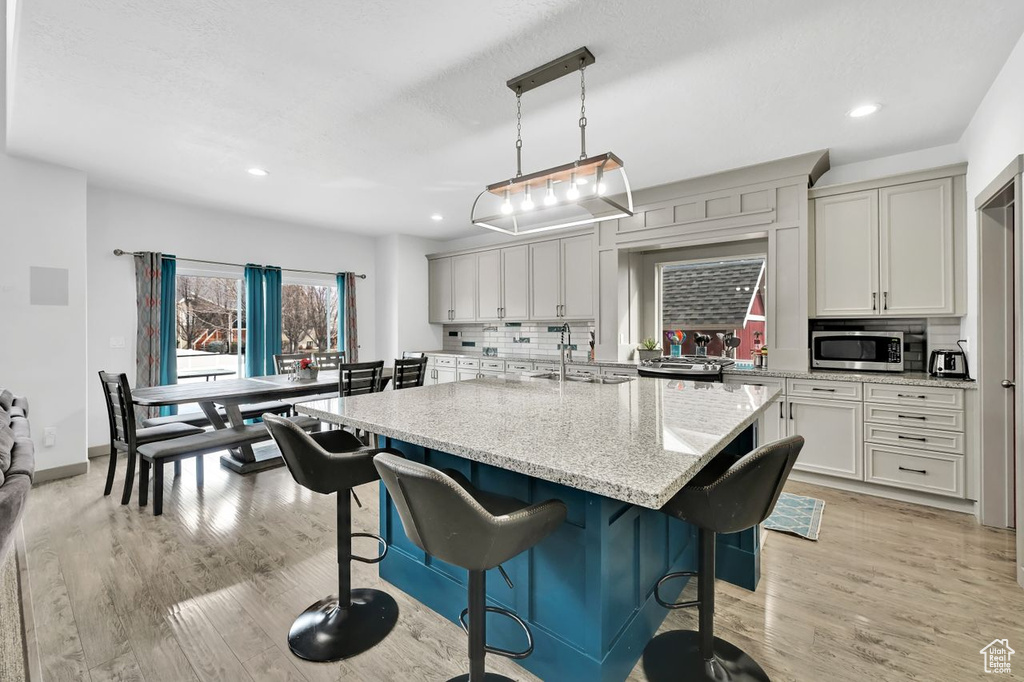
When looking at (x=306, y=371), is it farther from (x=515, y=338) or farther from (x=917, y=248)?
(x=917, y=248)

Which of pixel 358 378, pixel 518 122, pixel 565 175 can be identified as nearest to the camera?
pixel 565 175

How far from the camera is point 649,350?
474 centimetres

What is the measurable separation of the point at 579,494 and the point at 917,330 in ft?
11.9

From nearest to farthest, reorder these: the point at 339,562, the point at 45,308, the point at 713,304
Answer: the point at 339,562
the point at 45,308
the point at 713,304

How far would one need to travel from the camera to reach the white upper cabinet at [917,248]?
125 inches

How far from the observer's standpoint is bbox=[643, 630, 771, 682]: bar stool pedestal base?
157 centimetres

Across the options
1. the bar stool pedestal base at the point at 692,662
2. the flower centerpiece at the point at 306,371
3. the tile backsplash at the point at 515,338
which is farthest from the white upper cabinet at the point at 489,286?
the bar stool pedestal base at the point at 692,662

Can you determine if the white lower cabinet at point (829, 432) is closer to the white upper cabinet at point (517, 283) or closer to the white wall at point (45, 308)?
the white upper cabinet at point (517, 283)

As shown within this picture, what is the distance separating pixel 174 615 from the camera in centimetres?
193

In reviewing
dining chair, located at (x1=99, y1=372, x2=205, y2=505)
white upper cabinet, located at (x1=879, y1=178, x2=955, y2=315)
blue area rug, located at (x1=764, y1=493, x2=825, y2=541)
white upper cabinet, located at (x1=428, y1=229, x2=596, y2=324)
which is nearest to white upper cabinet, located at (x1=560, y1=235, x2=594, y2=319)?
white upper cabinet, located at (x1=428, y1=229, x2=596, y2=324)

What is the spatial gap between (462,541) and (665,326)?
170 inches

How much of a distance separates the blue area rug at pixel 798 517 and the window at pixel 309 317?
529 centimetres

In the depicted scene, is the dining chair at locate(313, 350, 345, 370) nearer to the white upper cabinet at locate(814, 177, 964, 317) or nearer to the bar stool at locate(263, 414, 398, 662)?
the bar stool at locate(263, 414, 398, 662)

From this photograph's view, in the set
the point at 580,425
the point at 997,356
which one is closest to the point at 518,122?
the point at 580,425
